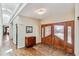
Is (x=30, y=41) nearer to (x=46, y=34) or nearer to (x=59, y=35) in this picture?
(x=46, y=34)

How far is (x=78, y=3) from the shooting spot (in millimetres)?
1882

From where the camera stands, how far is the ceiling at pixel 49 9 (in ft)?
6.09

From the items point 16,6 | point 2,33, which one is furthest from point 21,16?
point 2,33

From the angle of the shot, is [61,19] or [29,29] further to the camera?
[29,29]

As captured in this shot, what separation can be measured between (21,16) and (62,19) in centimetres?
76

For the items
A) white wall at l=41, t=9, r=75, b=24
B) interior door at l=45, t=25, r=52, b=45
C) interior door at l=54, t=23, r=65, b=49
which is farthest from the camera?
interior door at l=45, t=25, r=52, b=45

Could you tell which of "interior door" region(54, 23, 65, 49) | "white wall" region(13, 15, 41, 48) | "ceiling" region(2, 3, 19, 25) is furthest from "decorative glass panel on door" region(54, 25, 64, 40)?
"ceiling" region(2, 3, 19, 25)

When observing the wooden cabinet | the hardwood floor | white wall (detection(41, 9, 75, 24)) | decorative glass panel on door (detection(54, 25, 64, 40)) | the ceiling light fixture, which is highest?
the ceiling light fixture

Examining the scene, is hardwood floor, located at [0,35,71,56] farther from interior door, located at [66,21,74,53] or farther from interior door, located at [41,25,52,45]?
interior door, located at [66,21,74,53]

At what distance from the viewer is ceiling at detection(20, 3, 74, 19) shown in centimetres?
186

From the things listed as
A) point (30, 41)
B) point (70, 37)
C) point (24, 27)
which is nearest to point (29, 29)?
point (24, 27)

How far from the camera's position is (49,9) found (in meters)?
1.93

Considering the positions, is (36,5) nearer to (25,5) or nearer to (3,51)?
(25,5)

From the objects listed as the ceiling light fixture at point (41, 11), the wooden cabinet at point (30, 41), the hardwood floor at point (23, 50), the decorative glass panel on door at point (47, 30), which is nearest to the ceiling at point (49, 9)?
the ceiling light fixture at point (41, 11)
